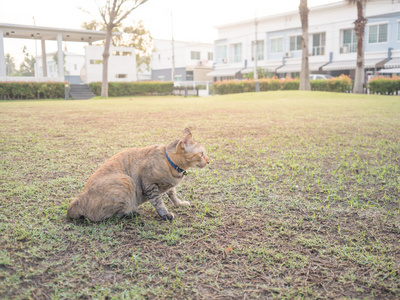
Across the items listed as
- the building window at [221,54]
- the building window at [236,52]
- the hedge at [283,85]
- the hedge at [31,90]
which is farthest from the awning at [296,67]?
the hedge at [31,90]

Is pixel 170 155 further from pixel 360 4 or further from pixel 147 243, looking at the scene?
pixel 360 4

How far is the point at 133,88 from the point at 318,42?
22.7 m

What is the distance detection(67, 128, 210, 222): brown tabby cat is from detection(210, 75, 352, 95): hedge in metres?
24.2

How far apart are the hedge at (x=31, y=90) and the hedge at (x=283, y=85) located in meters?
12.7

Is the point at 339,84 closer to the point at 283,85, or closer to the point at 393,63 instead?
the point at 283,85

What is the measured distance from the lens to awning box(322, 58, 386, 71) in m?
33.0

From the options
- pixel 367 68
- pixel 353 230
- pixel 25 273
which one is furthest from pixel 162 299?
pixel 367 68

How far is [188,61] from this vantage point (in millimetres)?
56562

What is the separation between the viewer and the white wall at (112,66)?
31578mm

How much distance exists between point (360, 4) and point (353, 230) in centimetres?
2455

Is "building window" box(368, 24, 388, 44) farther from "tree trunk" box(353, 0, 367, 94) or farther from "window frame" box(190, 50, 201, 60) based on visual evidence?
"window frame" box(190, 50, 201, 60)

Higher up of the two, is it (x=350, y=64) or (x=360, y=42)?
(x=360, y=42)

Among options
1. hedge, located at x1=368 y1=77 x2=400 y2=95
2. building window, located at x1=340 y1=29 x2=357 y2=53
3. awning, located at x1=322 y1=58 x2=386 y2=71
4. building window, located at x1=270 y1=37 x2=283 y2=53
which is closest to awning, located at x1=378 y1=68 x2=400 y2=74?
awning, located at x1=322 y1=58 x2=386 y2=71

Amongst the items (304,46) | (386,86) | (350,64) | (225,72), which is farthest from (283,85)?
(225,72)
